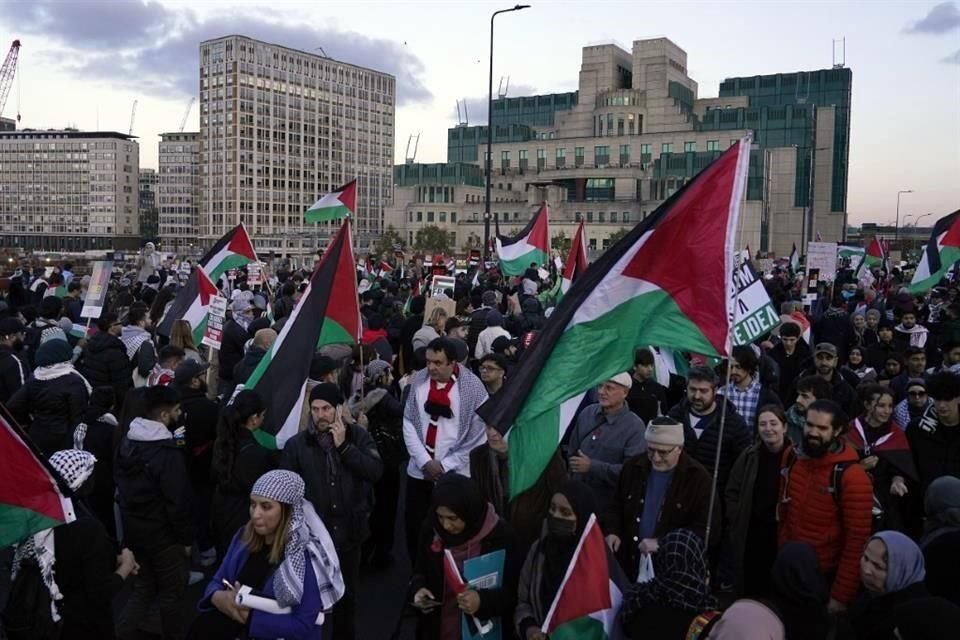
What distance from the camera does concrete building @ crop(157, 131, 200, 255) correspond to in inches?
6836

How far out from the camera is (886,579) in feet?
12.6

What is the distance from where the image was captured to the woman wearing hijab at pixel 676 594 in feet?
11.7

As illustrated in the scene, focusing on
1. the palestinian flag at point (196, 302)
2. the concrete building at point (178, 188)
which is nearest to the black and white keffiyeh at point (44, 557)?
the palestinian flag at point (196, 302)

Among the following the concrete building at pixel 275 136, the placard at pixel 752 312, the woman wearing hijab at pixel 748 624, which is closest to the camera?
the woman wearing hijab at pixel 748 624

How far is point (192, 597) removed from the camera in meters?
6.59

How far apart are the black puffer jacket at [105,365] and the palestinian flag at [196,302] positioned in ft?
4.95

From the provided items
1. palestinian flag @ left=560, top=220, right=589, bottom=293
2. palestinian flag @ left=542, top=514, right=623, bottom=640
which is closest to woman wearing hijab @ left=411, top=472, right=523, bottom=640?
palestinian flag @ left=542, top=514, right=623, bottom=640

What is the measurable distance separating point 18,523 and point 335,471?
71.2 inches

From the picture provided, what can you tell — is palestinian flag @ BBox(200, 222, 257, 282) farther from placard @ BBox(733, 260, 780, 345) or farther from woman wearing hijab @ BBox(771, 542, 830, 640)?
woman wearing hijab @ BBox(771, 542, 830, 640)

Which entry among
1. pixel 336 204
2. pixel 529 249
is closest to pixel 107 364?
pixel 336 204

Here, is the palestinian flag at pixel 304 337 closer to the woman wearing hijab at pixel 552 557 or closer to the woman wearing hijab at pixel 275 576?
the woman wearing hijab at pixel 275 576

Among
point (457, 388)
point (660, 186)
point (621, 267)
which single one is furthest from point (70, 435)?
point (660, 186)

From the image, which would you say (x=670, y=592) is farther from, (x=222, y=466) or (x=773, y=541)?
(x=222, y=466)

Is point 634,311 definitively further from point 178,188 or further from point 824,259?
point 178,188
